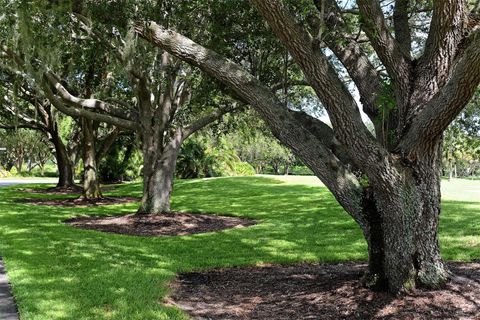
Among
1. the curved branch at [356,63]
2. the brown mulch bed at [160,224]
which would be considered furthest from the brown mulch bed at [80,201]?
the curved branch at [356,63]

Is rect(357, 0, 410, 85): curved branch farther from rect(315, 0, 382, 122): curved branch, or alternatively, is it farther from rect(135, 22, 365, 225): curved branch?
rect(135, 22, 365, 225): curved branch

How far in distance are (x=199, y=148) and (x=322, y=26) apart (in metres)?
28.9

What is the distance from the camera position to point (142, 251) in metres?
8.90

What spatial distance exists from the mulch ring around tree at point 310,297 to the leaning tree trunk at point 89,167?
13.9 m

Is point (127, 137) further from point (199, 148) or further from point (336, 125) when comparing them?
point (336, 125)

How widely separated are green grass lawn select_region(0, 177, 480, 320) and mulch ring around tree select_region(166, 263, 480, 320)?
47 cm

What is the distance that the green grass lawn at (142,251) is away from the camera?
547 cm

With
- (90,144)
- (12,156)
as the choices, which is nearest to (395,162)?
(90,144)

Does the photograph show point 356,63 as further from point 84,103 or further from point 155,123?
point 84,103

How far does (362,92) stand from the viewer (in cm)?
605

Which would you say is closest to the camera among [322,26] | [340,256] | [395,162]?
[322,26]

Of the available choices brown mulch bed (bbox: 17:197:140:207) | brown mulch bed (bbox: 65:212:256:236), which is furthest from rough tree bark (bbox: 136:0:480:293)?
brown mulch bed (bbox: 17:197:140:207)

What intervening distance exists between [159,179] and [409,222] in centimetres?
973

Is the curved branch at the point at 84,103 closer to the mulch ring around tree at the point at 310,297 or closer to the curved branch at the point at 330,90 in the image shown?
the mulch ring around tree at the point at 310,297
